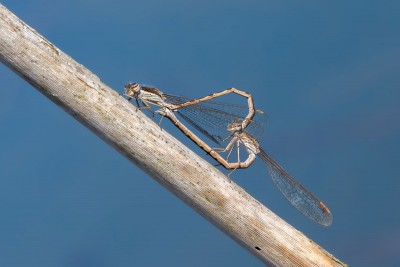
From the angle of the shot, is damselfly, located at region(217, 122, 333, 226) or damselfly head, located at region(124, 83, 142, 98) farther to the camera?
damselfly, located at region(217, 122, 333, 226)

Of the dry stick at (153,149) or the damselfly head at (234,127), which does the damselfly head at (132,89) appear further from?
the damselfly head at (234,127)

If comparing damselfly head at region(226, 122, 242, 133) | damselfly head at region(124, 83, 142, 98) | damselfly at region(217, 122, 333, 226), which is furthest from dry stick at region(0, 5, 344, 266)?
damselfly head at region(226, 122, 242, 133)

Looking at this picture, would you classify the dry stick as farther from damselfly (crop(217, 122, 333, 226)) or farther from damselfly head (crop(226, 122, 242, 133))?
damselfly head (crop(226, 122, 242, 133))

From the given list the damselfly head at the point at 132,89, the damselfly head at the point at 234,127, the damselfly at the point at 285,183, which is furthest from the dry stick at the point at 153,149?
the damselfly head at the point at 234,127

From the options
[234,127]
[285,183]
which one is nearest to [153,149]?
[234,127]

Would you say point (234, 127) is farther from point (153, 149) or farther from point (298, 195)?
point (153, 149)

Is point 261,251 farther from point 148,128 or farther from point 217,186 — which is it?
point 148,128
